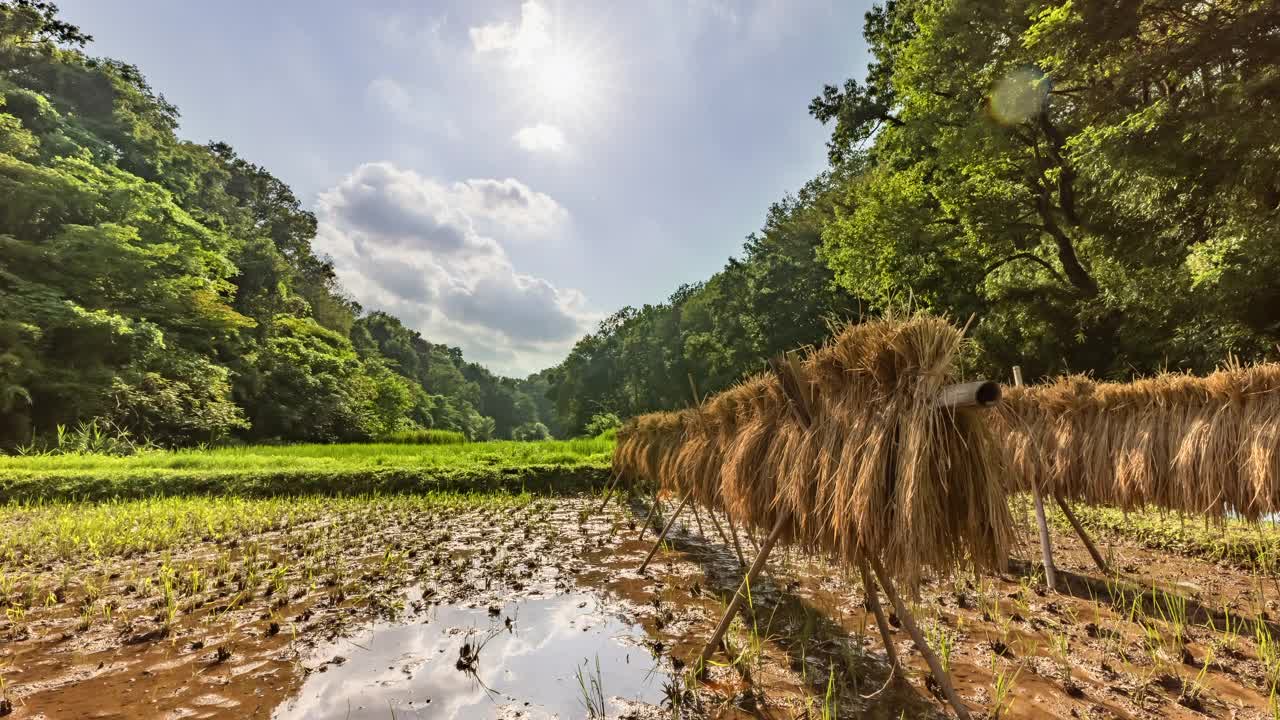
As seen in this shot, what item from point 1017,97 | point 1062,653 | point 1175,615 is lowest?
point 1062,653

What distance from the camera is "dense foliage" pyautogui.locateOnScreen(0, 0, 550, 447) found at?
19047 mm

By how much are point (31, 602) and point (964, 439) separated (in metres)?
8.21

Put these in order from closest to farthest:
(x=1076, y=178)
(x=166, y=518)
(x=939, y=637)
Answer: (x=939, y=637), (x=166, y=518), (x=1076, y=178)

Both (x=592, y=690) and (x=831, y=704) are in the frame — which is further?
(x=592, y=690)

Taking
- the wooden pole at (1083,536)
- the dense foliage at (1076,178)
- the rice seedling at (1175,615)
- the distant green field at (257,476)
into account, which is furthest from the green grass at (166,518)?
the rice seedling at (1175,615)

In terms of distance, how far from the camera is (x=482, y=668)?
3.77m

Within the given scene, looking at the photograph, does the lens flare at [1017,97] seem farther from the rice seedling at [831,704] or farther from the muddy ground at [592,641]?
the rice seedling at [831,704]

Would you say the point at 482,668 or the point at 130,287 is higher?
the point at 130,287

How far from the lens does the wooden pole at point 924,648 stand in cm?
268

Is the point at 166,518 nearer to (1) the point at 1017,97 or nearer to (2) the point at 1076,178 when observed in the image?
(1) the point at 1017,97

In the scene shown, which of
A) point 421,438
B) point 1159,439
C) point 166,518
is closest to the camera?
point 1159,439

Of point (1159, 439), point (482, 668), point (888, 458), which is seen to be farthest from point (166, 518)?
point (1159, 439)

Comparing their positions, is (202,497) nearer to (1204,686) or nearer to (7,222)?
(1204,686)

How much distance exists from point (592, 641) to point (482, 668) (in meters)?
0.90
